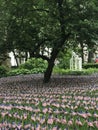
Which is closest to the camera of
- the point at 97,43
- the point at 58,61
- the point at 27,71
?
the point at 97,43

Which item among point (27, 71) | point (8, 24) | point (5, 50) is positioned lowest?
point (27, 71)

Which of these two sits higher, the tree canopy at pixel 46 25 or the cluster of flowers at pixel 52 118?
the tree canopy at pixel 46 25

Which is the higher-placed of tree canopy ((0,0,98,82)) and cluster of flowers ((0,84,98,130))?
tree canopy ((0,0,98,82))

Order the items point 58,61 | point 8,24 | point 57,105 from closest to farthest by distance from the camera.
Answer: point 57,105
point 8,24
point 58,61

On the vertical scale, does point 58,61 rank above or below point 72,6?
below

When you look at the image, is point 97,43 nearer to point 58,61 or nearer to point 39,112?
point 39,112

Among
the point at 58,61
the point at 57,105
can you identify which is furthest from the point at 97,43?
the point at 58,61

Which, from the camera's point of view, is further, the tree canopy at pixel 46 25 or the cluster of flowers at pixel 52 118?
the tree canopy at pixel 46 25

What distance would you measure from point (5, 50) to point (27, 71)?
32.3 ft

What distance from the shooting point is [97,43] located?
15.9 meters

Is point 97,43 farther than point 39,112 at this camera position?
Yes

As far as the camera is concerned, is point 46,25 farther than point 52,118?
Yes

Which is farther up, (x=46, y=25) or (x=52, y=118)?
(x=46, y=25)

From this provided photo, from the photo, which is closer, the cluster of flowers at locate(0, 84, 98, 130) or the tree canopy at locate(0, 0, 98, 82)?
the cluster of flowers at locate(0, 84, 98, 130)
